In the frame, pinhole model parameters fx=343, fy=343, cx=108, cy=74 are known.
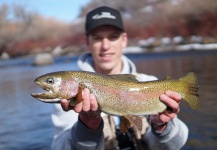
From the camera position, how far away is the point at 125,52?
32875 millimetres

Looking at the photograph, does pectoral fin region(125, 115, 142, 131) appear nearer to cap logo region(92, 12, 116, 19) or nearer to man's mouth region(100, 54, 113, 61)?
man's mouth region(100, 54, 113, 61)

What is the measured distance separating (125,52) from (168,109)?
30031 mm

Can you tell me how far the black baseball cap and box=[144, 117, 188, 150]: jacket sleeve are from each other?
123cm

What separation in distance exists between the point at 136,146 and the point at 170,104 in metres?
1.17

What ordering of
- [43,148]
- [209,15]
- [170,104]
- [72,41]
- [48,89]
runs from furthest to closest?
[72,41] → [209,15] → [43,148] → [170,104] → [48,89]

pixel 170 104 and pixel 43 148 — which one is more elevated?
pixel 170 104

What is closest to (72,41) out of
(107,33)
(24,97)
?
(24,97)

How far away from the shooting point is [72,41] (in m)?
53.3

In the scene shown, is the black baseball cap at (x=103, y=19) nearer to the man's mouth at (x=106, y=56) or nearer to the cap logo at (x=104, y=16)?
the cap logo at (x=104, y=16)

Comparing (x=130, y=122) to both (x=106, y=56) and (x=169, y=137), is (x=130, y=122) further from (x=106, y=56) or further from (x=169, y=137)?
(x=106, y=56)

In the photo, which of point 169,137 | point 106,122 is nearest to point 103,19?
point 106,122

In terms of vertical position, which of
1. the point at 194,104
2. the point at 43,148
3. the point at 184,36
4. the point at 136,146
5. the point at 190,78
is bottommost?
the point at 43,148

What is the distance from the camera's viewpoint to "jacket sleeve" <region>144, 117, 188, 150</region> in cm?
341

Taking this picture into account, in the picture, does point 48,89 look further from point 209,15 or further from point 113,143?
point 209,15
